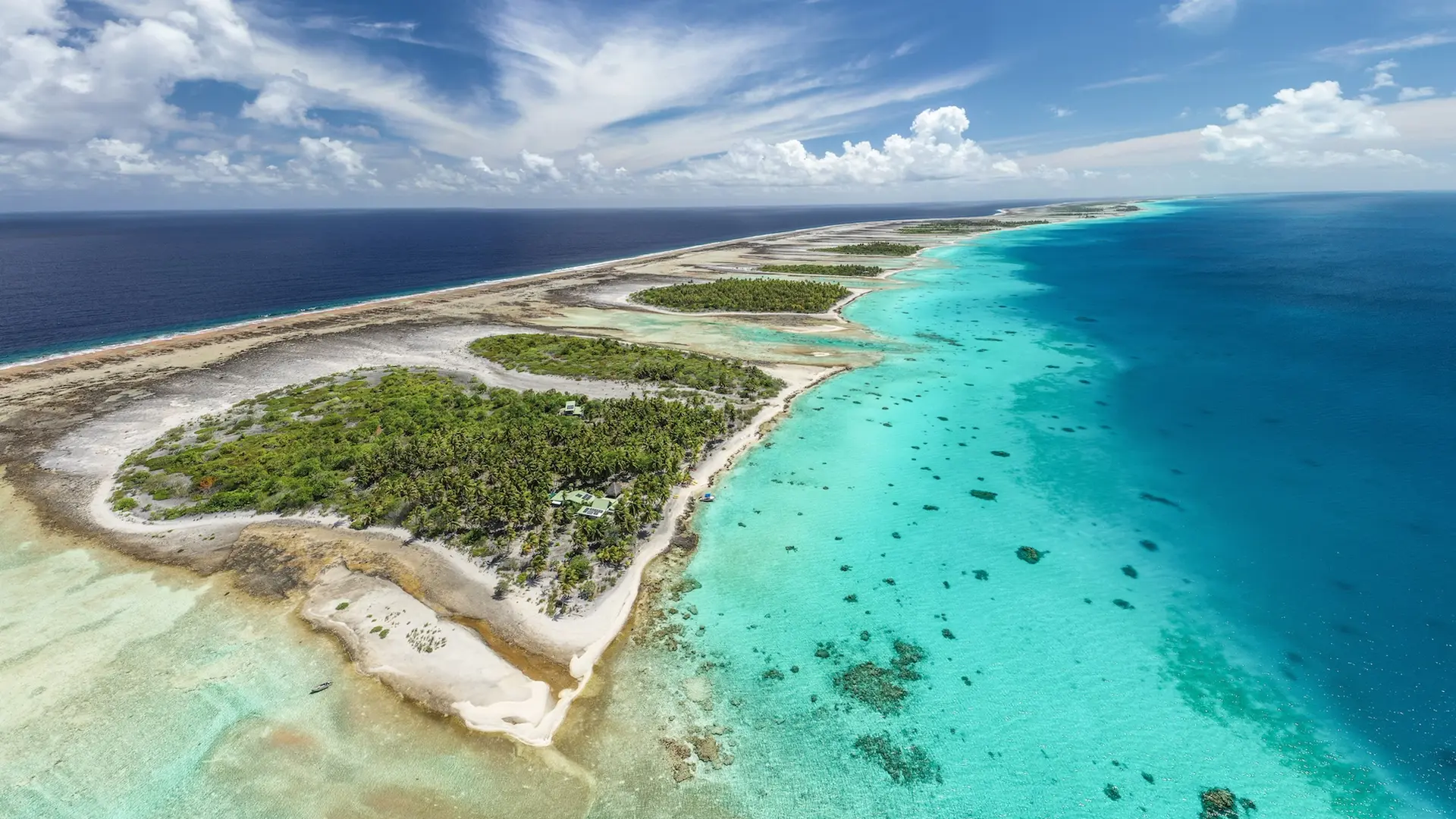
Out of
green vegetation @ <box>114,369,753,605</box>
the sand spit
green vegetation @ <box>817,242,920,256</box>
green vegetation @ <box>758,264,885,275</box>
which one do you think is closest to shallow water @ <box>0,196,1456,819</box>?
the sand spit

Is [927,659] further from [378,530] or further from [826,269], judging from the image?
[826,269]

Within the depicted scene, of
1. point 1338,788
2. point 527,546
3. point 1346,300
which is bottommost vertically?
point 1338,788

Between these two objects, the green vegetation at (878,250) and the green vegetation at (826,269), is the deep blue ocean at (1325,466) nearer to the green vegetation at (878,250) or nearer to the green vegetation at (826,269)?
the green vegetation at (826,269)

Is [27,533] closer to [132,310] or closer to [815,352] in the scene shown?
A: [815,352]

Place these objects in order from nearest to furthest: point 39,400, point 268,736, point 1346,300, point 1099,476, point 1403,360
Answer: point 268,736
point 1099,476
point 39,400
point 1403,360
point 1346,300

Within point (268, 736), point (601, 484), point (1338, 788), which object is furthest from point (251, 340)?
point (1338, 788)

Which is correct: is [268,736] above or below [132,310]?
below

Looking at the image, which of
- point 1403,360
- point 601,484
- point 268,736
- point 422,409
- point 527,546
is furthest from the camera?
point 1403,360
